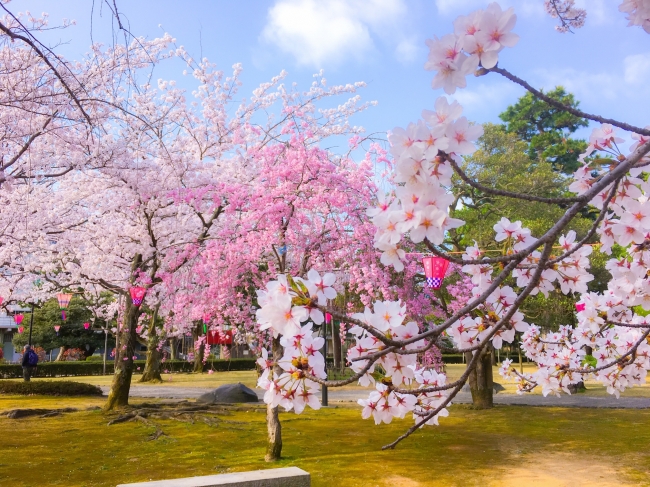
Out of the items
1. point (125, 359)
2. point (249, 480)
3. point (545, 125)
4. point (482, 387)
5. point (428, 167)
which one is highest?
point (545, 125)

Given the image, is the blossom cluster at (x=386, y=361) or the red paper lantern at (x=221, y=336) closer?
the blossom cluster at (x=386, y=361)

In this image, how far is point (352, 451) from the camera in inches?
299

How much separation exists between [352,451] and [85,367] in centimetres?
2433

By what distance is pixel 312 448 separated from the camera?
7.80 metres

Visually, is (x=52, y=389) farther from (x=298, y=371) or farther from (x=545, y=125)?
(x=545, y=125)

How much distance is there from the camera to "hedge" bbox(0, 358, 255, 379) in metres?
24.6

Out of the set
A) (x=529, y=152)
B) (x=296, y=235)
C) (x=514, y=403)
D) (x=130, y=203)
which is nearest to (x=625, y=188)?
(x=296, y=235)

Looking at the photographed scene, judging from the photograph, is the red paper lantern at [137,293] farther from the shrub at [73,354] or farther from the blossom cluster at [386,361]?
the shrub at [73,354]

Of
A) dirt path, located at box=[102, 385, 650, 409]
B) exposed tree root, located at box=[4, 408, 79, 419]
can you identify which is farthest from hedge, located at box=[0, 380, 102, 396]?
exposed tree root, located at box=[4, 408, 79, 419]

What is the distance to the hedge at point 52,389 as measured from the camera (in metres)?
16.5

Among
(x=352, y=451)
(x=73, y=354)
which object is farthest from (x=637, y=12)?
(x=73, y=354)

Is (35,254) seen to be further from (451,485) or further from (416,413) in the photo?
(416,413)

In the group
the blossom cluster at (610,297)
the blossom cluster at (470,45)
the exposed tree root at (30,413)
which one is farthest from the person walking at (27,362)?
the blossom cluster at (470,45)

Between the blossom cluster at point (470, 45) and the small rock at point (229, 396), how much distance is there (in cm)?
1345
